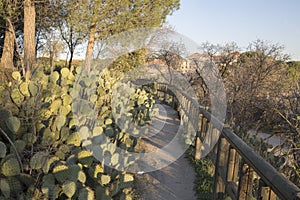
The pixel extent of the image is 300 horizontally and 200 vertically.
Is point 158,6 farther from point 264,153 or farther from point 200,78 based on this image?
point 264,153

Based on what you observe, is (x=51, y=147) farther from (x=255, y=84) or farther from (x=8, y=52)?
(x=8, y=52)

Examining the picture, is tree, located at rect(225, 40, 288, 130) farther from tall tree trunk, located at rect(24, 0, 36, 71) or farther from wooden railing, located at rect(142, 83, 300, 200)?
tall tree trunk, located at rect(24, 0, 36, 71)

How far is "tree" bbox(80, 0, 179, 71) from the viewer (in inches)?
356

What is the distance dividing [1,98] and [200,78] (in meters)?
8.58

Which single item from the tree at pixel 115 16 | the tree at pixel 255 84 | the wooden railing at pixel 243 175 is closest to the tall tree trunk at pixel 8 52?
the tree at pixel 115 16

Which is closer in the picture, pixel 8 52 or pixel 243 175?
pixel 243 175

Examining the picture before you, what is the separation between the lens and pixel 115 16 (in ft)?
30.7

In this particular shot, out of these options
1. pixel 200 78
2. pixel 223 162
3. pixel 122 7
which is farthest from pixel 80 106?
pixel 200 78

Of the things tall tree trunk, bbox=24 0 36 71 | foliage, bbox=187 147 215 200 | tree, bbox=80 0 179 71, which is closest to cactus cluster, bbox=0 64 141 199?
foliage, bbox=187 147 215 200

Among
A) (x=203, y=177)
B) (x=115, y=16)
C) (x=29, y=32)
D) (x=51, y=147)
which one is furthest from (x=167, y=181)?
(x=115, y=16)

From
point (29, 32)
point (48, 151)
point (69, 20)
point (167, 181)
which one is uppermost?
point (69, 20)

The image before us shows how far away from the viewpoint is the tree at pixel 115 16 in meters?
9.05

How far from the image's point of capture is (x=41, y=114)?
2.28 m

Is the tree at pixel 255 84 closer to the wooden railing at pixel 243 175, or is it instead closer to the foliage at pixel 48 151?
the wooden railing at pixel 243 175
